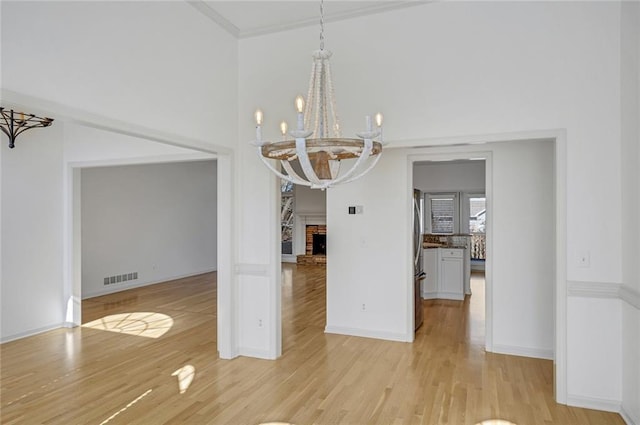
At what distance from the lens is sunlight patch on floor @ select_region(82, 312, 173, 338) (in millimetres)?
5543

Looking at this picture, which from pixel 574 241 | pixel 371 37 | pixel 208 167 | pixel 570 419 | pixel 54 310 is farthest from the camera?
pixel 208 167

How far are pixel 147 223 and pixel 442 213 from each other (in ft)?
23.4

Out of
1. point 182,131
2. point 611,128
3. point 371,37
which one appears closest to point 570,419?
point 611,128

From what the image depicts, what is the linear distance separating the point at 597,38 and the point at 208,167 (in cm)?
928

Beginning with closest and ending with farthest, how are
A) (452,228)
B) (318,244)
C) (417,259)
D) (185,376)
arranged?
1. (185,376)
2. (417,259)
3. (452,228)
4. (318,244)

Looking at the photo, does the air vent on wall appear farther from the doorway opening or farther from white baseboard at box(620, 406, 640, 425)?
white baseboard at box(620, 406, 640, 425)

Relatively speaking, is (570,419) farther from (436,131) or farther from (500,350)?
(436,131)

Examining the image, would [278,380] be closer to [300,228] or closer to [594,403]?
[594,403]

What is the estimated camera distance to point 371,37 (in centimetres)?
411

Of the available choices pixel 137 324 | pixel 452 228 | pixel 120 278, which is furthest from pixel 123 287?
pixel 452 228

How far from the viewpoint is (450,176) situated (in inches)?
412

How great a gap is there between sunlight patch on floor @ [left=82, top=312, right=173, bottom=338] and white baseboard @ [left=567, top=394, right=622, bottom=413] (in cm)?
449

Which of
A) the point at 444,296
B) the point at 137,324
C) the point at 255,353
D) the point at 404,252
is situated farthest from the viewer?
the point at 444,296

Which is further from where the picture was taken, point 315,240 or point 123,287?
point 315,240
